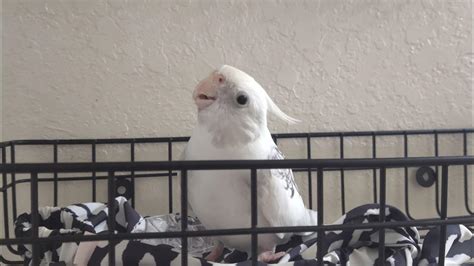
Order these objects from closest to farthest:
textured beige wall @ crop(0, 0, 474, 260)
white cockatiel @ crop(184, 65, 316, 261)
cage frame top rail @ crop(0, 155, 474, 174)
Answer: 1. cage frame top rail @ crop(0, 155, 474, 174)
2. white cockatiel @ crop(184, 65, 316, 261)
3. textured beige wall @ crop(0, 0, 474, 260)

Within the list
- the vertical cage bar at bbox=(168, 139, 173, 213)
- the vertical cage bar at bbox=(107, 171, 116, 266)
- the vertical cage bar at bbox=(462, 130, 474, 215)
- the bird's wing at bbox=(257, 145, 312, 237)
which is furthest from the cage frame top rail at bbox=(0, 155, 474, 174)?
the vertical cage bar at bbox=(462, 130, 474, 215)

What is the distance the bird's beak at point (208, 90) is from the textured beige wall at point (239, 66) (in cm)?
25

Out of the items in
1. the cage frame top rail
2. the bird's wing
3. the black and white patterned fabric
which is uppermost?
the cage frame top rail

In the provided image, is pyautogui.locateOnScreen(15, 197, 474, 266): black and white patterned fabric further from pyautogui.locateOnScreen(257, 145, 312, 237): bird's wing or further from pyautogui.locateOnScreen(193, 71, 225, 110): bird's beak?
pyautogui.locateOnScreen(193, 71, 225, 110): bird's beak

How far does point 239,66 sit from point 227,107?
28cm

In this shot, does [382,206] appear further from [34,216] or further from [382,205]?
[34,216]

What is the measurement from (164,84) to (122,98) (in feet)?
0.22

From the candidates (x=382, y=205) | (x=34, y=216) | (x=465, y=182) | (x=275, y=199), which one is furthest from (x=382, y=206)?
(x=465, y=182)

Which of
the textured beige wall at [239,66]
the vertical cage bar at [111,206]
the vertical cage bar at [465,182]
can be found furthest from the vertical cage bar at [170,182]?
the vertical cage bar at [465,182]

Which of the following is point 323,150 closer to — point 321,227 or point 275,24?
point 275,24

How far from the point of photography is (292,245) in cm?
51

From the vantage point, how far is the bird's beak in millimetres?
470

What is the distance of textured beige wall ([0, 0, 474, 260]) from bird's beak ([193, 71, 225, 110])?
0.25 meters

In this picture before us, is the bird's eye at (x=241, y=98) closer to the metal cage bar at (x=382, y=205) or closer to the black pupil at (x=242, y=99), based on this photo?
the black pupil at (x=242, y=99)
